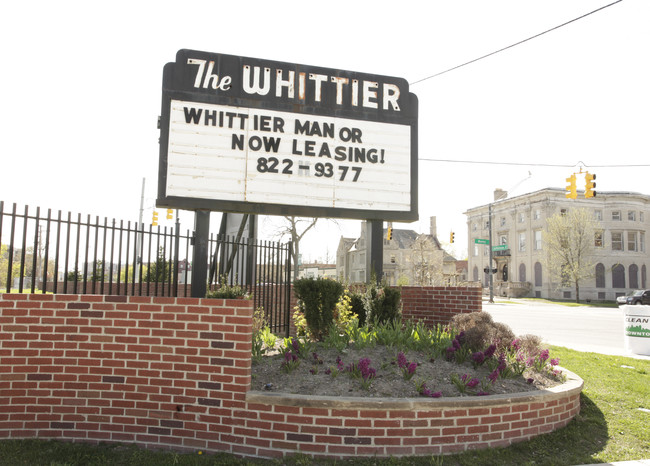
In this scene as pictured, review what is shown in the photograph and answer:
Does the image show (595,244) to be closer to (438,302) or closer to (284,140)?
(438,302)

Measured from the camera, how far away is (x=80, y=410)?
181 inches

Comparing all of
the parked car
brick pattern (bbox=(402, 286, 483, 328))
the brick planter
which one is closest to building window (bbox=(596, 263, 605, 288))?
the parked car

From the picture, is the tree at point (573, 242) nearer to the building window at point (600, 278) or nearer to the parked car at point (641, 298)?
the building window at point (600, 278)

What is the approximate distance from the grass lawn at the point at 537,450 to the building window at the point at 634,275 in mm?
52823

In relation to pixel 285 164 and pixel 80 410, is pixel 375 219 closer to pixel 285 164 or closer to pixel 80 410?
pixel 285 164

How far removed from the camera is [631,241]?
51.8m

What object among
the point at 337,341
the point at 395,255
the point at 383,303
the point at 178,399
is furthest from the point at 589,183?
the point at 395,255

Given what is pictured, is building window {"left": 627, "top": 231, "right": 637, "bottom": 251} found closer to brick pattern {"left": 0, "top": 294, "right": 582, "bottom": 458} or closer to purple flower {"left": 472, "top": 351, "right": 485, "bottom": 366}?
purple flower {"left": 472, "top": 351, "right": 485, "bottom": 366}

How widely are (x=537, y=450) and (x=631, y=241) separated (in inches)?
2242

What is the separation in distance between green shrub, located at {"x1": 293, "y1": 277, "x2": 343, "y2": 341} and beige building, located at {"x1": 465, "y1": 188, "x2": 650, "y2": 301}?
4373 cm

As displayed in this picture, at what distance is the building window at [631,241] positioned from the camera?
51500mm

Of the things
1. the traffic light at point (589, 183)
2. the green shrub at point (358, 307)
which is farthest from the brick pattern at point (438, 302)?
the traffic light at point (589, 183)

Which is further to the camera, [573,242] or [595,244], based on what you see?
[595,244]

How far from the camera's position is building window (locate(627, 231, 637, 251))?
51500 millimetres
